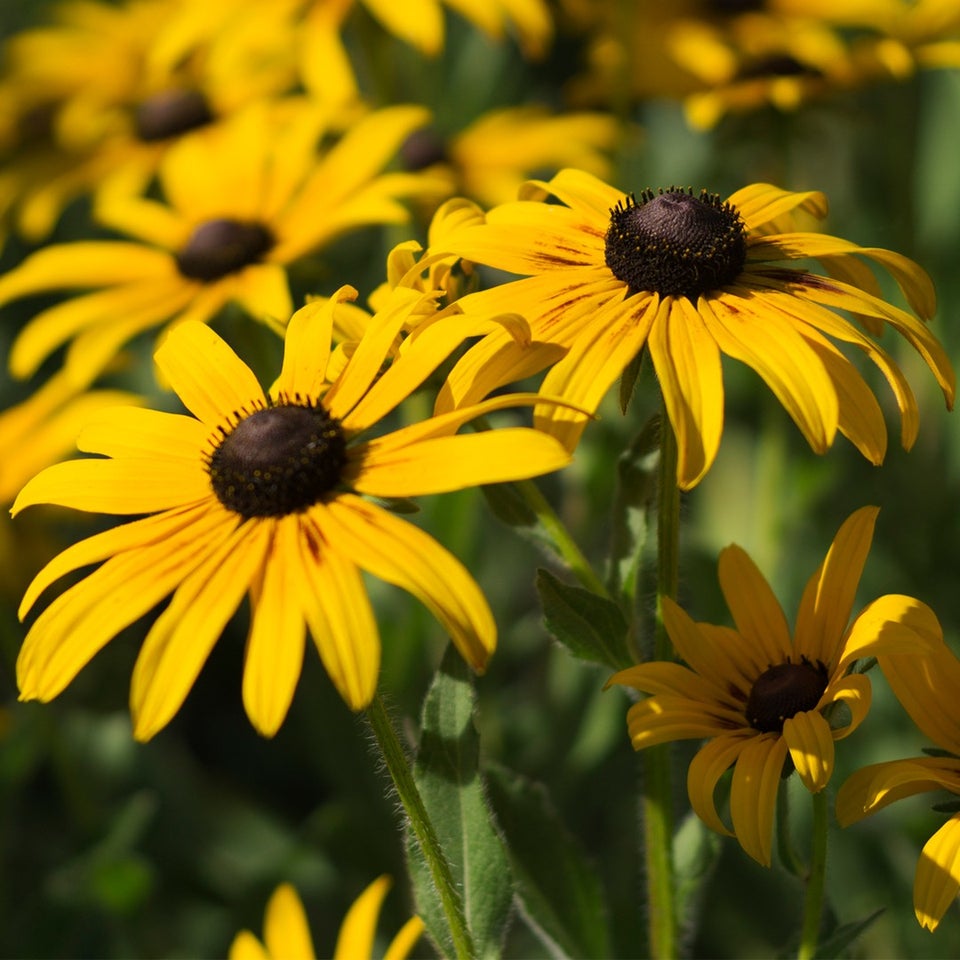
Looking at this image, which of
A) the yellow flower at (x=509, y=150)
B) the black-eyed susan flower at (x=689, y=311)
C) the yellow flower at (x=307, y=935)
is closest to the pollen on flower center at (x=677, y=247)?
the black-eyed susan flower at (x=689, y=311)

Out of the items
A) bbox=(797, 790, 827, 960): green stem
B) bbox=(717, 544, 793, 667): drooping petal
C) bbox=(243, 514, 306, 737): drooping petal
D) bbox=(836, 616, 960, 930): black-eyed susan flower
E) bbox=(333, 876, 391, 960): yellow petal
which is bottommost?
bbox=(333, 876, 391, 960): yellow petal

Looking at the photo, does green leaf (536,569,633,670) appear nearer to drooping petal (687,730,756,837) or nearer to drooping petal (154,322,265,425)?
drooping petal (687,730,756,837)

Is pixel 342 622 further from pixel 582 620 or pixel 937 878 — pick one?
pixel 937 878

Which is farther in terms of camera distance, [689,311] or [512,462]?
[689,311]

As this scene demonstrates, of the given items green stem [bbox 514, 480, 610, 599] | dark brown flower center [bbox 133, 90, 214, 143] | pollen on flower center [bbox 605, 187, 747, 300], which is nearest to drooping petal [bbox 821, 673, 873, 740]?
green stem [bbox 514, 480, 610, 599]

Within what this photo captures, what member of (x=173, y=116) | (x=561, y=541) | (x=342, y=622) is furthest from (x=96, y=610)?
(x=173, y=116)

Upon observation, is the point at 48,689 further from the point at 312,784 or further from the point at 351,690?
the point at 312,784
